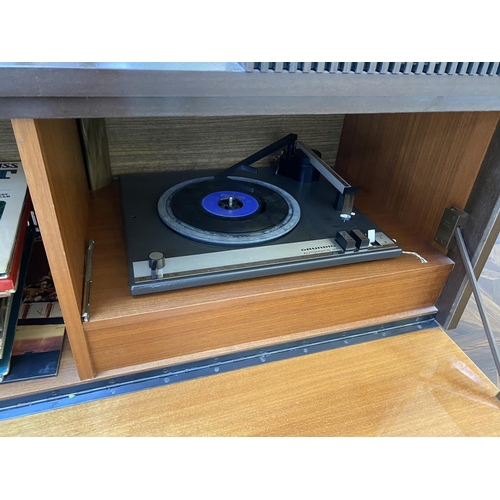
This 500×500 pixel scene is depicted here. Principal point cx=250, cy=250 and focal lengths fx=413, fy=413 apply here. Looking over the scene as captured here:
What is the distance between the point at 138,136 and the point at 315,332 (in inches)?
21.6

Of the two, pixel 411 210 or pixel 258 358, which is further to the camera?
pixel 411 210

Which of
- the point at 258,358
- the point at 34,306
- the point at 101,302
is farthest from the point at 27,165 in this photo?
the point at 258,358

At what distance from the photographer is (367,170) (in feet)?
3.11

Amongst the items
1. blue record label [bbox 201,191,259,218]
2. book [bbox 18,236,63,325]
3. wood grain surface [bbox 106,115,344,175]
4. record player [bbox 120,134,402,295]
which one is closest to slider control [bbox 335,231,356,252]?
record player [bbox 120,134,402,295]

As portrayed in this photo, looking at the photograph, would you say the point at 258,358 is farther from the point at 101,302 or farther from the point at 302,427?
the point at 101,302

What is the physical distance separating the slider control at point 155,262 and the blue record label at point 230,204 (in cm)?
17

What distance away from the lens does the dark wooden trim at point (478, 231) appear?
0.67 metres

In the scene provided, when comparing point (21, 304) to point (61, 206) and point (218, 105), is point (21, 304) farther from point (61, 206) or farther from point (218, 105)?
point (218, 105)

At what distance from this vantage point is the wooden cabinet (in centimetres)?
44

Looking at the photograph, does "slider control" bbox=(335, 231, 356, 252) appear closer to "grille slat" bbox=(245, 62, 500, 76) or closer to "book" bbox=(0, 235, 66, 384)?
"grille slat" bbox=(245, 62, 500, 76)

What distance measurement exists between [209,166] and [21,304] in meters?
0.50

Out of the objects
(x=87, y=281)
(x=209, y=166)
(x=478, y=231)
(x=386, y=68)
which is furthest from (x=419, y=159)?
(x=87, y=281)

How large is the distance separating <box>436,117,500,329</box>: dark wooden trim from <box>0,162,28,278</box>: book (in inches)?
28.3

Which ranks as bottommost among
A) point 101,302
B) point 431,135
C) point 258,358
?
point 258,358
